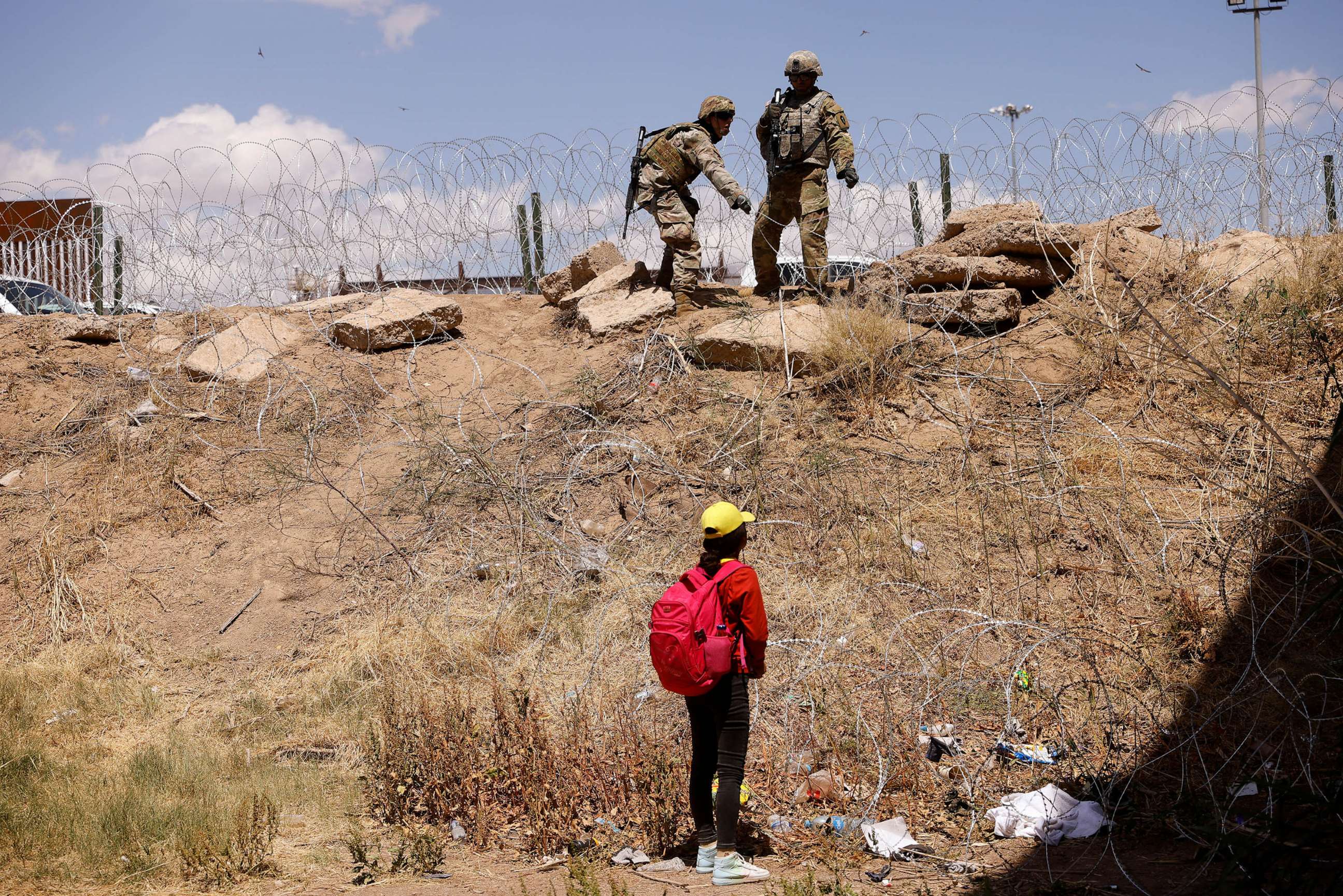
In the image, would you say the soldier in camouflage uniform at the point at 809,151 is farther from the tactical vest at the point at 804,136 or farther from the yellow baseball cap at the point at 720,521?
the yellow baseball cap at the point at 720,521

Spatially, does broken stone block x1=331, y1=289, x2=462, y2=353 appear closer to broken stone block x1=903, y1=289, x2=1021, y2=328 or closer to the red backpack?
broken stone block x1=903, y1=289, x2=1021, y2=328

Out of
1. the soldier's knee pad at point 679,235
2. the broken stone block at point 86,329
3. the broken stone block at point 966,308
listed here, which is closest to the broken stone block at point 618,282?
the soldier's knee pad at point 679,235

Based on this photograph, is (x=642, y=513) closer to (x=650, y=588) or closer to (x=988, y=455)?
(x=650, y=588)

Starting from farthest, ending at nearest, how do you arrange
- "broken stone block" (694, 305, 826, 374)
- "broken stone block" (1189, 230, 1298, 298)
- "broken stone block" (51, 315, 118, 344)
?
"broken stone block" (51, 315, 118, 344) → "broken stone block" (694, 305, 826, 374) → "broken stone block" (1189, 230, 1298, 298)

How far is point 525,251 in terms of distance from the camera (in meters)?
9.90

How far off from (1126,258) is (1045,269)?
22.5 inches

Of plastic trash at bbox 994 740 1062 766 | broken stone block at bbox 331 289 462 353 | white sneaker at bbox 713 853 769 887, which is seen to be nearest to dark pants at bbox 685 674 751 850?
white sneaker at bbox 713 853 769 887

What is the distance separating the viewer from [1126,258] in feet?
24.0

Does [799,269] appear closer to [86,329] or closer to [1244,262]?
[1244,262]

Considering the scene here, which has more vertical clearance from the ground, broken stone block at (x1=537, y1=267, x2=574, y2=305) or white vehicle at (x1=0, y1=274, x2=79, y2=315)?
white vehicle at (x1=0, y1=274, x2=79, y2=315)

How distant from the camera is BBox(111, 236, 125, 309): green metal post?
9.41m

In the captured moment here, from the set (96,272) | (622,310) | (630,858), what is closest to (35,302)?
(96,272)

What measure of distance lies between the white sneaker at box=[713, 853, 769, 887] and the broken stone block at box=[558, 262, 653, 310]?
6.05m

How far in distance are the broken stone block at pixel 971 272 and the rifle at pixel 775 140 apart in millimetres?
1223
